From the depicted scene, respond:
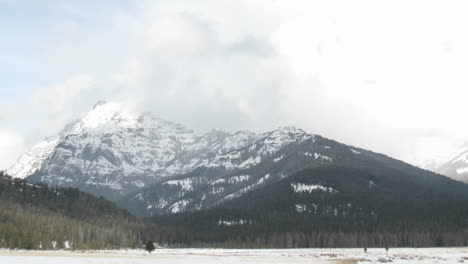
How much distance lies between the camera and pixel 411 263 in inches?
4291

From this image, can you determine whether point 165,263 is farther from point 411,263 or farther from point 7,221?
point 7,221

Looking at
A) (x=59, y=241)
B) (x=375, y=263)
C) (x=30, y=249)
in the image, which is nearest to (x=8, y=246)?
(x=30, y=249)

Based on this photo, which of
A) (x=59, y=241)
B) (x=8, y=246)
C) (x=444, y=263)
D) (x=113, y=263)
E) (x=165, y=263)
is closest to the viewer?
(x=113, y=263)

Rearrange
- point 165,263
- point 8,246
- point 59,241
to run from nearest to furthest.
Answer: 1. point 165,263
2. point 8,246
3. point 59,241

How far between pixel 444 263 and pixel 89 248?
423 ft

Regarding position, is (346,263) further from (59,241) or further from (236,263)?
(59,241)

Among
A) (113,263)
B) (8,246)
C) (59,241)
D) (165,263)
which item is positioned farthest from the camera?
(59,241)

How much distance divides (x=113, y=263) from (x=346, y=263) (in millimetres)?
45571

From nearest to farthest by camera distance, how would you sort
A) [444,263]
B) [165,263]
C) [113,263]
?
1. [113,263]
2. [165,263]
3. [444,263]

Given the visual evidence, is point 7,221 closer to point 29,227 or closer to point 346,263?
point 29,227

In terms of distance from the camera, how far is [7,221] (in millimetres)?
198125

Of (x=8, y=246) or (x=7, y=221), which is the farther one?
(x=7, y=221)

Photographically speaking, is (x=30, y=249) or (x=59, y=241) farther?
(x=59, y=241)

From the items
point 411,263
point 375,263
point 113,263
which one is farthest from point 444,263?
point 113,263
